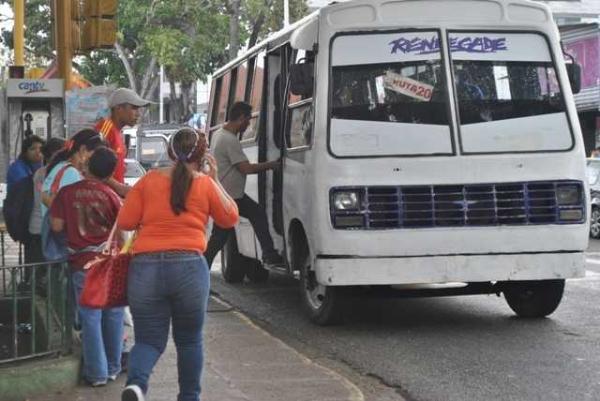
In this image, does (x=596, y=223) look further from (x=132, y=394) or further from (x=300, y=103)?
(x=132, y=394)

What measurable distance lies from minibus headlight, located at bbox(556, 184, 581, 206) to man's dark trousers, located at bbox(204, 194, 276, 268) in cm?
306

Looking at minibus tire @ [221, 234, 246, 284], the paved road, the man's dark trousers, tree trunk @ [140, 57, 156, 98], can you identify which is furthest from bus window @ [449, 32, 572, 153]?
tree trunk @ [140, 57, 156, 98]

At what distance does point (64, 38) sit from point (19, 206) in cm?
245

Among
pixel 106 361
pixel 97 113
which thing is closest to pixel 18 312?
pixel 106 361

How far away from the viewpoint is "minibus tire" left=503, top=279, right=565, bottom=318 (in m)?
9.62

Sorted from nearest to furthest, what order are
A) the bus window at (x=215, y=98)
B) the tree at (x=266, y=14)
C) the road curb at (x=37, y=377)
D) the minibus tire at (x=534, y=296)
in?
the road curb at (x=37, y=377), the minibus tire at (x=534, y=296), the bus window at (x=215, y=98), the tree at (x=266, y=14)

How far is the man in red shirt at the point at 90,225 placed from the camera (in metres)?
6.48

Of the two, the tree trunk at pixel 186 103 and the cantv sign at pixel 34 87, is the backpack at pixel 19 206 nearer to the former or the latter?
the cantv sign at pixel 34 87

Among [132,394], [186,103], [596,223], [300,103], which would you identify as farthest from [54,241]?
[186,103]

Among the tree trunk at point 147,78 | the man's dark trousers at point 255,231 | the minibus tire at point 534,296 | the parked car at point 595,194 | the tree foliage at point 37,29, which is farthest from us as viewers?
the tree trunk at point 147,78

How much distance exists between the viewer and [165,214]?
5496mm

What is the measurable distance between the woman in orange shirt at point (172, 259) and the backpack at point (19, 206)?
3.53 m

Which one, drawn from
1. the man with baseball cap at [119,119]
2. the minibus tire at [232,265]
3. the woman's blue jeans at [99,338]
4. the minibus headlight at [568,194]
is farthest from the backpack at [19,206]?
the minibus headlight at [568,194]

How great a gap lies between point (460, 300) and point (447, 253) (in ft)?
9.03
